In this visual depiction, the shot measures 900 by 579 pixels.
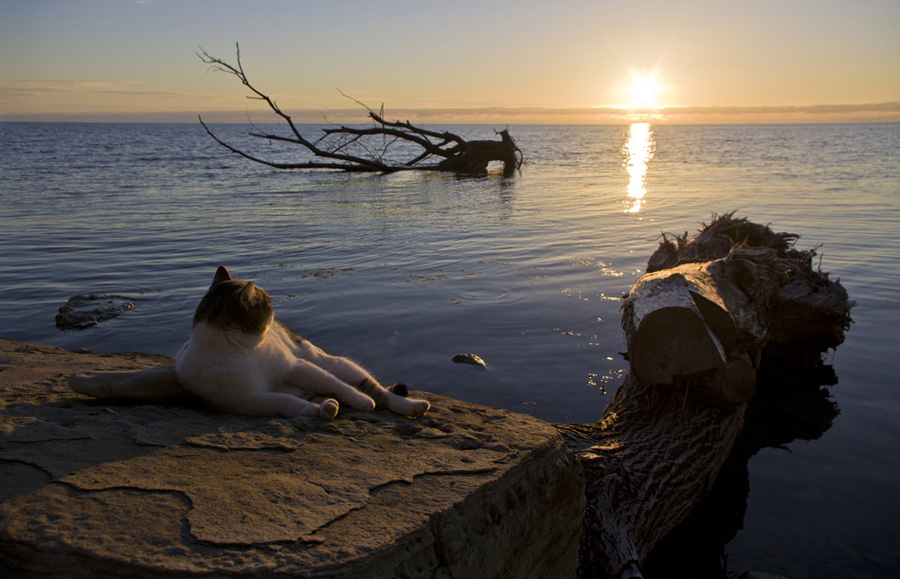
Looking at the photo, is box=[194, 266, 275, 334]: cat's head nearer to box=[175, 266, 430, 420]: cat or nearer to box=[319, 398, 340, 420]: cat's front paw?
box=[175, 266, 430, 420]: cat

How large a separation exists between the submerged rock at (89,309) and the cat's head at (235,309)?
16.1 feet

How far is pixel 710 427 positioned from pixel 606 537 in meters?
1.49

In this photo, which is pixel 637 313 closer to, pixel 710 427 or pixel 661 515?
pixel 710 427

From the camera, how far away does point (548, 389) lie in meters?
5.55

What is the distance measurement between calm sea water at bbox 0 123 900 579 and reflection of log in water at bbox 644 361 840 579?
10 cm

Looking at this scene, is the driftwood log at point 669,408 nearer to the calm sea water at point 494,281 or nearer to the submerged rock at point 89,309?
the calm sea water at point 494,281

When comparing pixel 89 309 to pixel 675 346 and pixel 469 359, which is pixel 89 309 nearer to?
pixel 469 359

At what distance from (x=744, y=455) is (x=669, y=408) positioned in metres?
1.05

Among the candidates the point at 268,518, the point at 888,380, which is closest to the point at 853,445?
the point at 888,380

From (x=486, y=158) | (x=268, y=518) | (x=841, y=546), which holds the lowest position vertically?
(x=841, y=546)

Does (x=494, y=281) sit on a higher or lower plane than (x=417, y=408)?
lower

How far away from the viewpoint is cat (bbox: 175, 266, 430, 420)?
3273 mm

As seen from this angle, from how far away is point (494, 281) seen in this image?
9.10 meters

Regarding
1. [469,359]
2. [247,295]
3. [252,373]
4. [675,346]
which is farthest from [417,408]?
[469,359]
